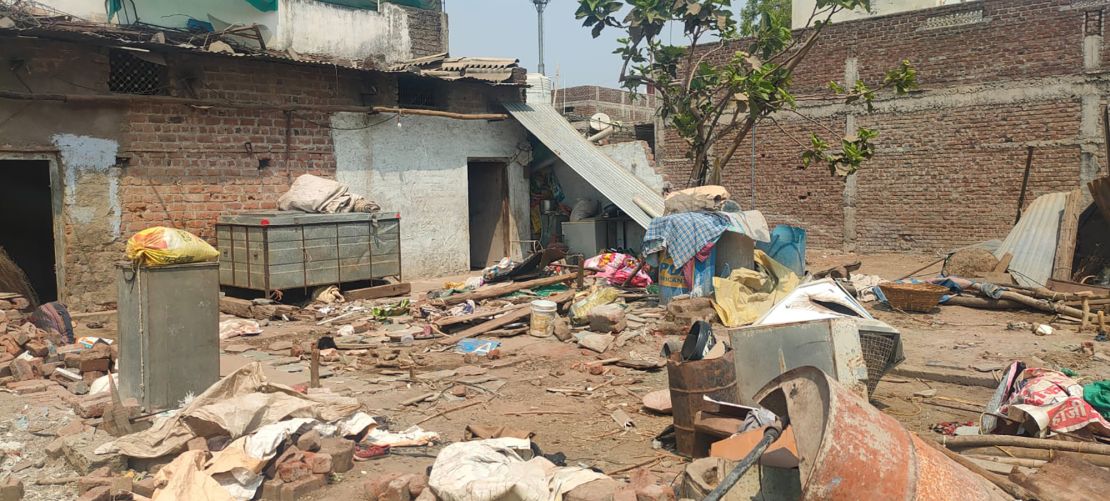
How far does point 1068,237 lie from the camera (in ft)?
41.2

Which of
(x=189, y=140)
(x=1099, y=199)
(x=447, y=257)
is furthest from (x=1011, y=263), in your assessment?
(x=189, y=140)

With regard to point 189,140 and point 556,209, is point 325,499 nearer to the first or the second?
point 189,140

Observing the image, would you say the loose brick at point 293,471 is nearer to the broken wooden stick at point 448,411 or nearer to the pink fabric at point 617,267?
the broken wooden stick at point 448,411

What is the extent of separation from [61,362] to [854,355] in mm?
7257

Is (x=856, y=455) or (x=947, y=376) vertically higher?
(x=856, y=455)

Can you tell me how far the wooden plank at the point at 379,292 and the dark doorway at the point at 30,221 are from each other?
195 inches

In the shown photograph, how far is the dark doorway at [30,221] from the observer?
516 inches

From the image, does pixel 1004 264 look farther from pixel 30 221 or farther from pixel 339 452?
pixel 30 221

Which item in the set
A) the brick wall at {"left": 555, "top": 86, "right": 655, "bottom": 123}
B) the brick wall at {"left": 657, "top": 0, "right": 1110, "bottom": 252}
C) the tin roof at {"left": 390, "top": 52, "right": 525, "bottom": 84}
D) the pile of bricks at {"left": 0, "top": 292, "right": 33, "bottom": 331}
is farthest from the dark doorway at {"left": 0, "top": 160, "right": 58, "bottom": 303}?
the brick wall at {"left": 657, "top": 0, "right": 1110, "bottom": 252}

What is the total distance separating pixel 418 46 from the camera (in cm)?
1867

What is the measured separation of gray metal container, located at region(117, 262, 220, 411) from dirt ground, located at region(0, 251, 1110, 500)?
0.72 meters

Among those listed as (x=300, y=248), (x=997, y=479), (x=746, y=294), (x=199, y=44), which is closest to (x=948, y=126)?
(x=746, y=294)

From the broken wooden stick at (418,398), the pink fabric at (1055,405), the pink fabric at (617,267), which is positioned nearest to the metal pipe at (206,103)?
the pink fabric at (617,267)

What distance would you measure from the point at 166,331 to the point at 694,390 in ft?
13.2
